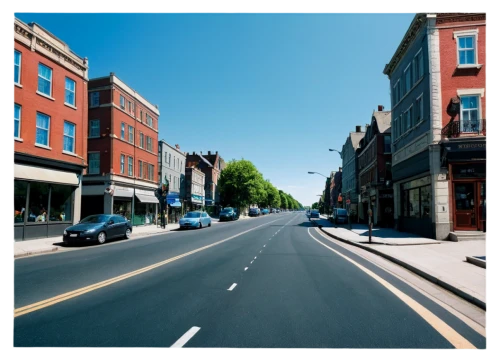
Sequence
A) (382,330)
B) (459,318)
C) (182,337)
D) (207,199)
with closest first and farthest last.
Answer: (182,337), (382,330), (459,318), (207,199)

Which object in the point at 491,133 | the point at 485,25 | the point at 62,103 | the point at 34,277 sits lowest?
the point at 34,277

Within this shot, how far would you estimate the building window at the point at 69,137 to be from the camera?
73.7 ft

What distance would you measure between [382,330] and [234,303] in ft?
8.21

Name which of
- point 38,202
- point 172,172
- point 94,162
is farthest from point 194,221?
point 172,172

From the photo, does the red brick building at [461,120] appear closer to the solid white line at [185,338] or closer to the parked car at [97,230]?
the solid white line at [185,338]

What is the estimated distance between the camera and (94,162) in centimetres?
3141

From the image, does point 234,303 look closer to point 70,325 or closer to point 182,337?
point 182,337

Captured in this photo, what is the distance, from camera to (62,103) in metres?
22.0

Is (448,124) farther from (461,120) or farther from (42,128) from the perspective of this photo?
(42,128)

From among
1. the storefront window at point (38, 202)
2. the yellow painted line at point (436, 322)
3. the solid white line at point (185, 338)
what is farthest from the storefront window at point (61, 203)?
the yellow painted line at point (436, 322)

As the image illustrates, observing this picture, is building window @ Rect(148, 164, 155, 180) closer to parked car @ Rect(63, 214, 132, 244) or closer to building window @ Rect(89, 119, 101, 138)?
building window @ Rect(89, 119, 101, 138)

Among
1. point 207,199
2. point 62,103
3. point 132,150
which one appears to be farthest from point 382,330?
point 207,199

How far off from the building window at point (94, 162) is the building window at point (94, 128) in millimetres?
1798

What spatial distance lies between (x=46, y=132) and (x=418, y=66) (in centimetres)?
2308
